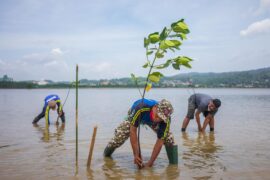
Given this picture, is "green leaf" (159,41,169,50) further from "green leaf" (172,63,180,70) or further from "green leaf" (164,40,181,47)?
"green leaf" (172,63,180,70)

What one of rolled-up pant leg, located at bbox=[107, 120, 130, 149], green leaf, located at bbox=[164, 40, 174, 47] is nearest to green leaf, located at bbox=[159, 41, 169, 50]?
green leaf, located at bbox=[164, 40, 174, 47]

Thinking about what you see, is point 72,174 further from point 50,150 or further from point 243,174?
point 243,174

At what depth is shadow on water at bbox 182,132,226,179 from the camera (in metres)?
6.81

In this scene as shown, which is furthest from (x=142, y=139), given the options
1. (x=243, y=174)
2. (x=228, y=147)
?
(x=243, y=174)

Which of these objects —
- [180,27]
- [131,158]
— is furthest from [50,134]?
[180,27]

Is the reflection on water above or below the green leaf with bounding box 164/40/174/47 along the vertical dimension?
below

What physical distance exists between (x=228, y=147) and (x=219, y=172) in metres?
2.94

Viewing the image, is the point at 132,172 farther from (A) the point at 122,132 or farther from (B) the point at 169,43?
(B) the point at 169,43

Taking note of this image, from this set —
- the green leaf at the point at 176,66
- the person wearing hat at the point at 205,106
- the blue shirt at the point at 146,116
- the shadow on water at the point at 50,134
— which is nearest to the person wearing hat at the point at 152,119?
the blue shirt at the point at 146,116

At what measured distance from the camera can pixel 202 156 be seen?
8289 mm

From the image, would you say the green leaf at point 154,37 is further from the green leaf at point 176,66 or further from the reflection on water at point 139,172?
the reflection on water at point 139,172

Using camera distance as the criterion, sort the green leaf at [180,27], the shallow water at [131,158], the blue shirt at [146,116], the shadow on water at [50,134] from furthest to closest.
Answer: the shadow on water at [50,134]
the shallow water at [131,158]
the blue shirt at [146,116]
the green leaf at [180,27]

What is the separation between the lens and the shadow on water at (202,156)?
6.81 metres

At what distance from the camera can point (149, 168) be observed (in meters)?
7.04
